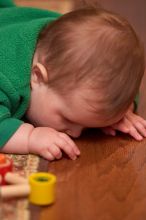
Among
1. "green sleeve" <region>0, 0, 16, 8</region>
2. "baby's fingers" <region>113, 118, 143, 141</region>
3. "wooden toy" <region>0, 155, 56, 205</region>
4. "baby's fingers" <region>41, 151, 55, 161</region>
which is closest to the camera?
"wooden toy" <region>0, 155, 56, 205</region>

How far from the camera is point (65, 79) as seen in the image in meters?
0.83

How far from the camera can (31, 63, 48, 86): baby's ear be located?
0.86 meters

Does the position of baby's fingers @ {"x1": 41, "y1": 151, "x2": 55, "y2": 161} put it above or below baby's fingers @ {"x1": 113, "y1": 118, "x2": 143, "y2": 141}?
above

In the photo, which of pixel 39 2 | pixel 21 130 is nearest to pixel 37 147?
pixel 21 130

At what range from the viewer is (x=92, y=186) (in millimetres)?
711

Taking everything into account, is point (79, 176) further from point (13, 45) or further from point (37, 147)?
point (13, 45)

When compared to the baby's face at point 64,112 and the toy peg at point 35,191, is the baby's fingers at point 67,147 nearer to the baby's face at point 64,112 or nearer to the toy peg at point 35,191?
the baby's face at point 64,112

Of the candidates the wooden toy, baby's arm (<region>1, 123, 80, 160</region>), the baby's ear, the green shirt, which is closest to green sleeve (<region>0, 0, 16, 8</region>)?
the green shirt

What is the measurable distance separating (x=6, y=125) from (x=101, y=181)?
0.63 ft

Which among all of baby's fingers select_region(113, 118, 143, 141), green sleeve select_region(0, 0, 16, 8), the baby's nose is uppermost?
green sleeve select_region(0, 0, 16, 8)

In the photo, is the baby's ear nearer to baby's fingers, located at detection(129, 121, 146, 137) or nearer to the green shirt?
the green shirt

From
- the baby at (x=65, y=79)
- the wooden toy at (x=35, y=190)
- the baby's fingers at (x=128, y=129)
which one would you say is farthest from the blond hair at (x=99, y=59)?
→ the wooden toy at (x=35, y=190)

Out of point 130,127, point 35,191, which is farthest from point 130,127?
point 35,191

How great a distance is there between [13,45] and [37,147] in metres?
0.22
